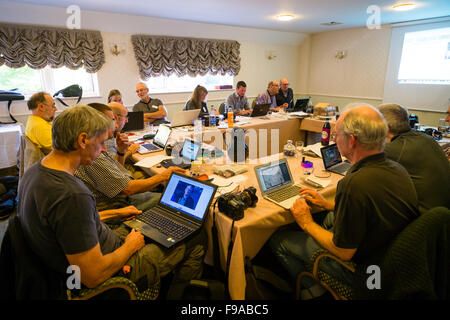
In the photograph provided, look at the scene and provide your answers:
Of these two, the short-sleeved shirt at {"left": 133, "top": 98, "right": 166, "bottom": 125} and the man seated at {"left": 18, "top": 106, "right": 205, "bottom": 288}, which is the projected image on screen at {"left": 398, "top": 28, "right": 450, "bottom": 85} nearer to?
the short-sleeved shirt at {"left": 133, "top": 98, "right": 166, "bottom": 125}

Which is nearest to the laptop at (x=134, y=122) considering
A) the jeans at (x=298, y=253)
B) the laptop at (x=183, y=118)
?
the laptop at (x=183, y=118)

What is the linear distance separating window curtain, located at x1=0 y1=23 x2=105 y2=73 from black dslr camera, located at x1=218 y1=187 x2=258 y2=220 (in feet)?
14.0

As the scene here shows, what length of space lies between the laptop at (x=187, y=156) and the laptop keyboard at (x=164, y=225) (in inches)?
24.6

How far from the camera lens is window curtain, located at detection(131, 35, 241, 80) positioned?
4969 mm

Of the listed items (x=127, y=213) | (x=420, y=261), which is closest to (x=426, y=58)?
(x=420, y=261)

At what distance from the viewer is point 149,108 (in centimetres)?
411

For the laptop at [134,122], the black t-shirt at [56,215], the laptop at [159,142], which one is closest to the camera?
the black t-shirt at [56,215]

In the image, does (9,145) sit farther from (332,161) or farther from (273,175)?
(332,161)

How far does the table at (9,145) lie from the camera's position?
356cm

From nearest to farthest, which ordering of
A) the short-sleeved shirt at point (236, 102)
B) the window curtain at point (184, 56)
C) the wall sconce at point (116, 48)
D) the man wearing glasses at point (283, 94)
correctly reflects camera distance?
1. the wall sconce at point (116, 48)
2. the short-sleeved shirt at point (236, 102)
3. the window curtain at point (184, 56)
4. the man wearing glasses at point (283, 94)

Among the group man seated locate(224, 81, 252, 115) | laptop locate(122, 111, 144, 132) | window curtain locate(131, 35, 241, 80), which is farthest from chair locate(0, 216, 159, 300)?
window curtain locate(131, 35, 241, 80)

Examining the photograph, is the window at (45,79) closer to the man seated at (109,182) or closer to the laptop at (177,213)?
the man seated at (109,182)

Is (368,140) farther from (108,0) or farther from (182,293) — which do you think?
(108,0)
